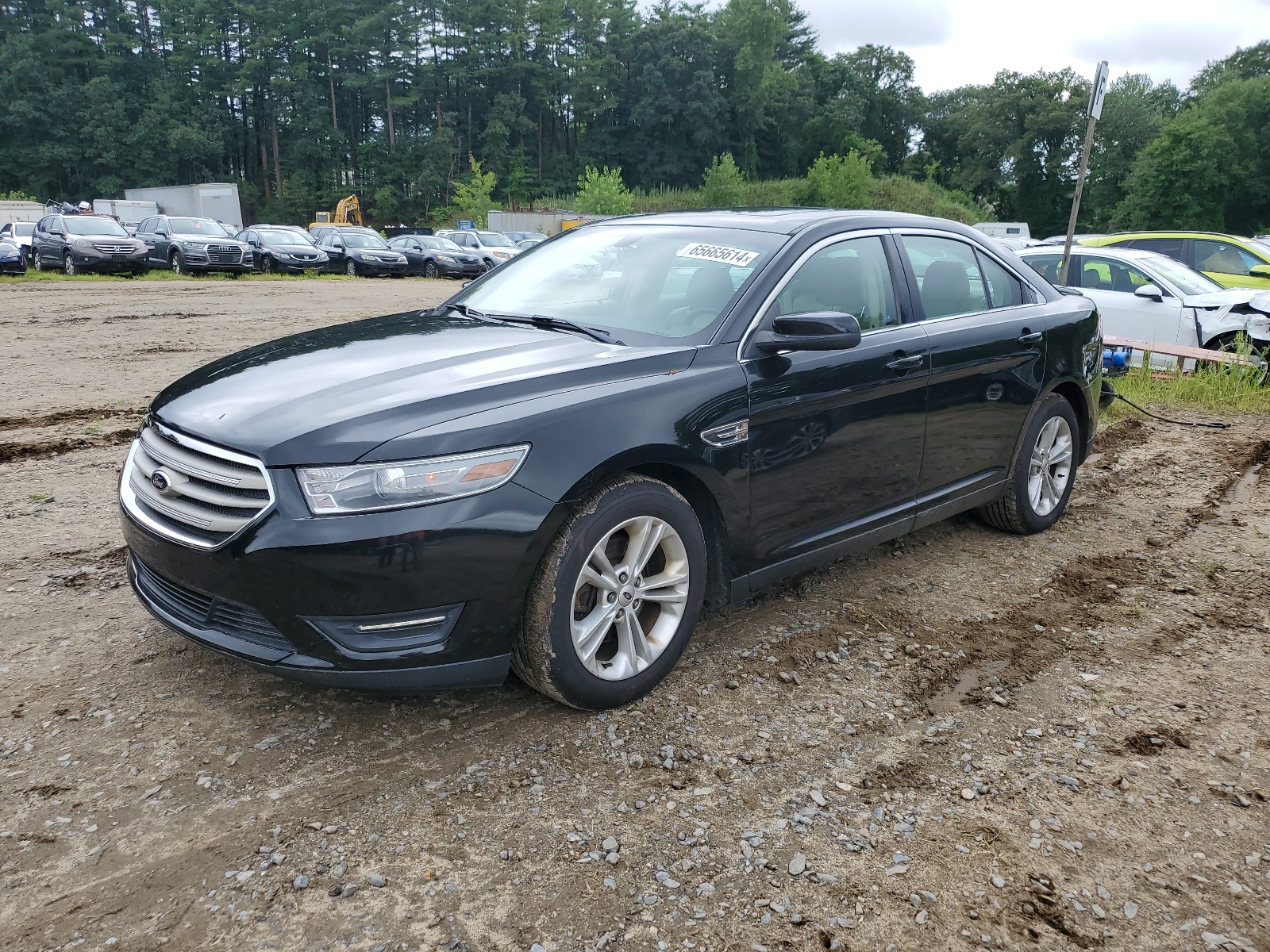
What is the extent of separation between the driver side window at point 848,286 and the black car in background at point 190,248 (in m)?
24.6

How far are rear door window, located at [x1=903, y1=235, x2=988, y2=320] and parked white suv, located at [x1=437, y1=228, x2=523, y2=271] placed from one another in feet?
95.5

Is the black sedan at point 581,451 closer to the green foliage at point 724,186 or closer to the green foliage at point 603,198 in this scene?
the green foliage at point 603,198

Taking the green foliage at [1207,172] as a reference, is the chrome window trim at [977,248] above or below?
below

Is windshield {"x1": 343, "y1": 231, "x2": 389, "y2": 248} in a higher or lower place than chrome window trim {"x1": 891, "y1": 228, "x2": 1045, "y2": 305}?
lower

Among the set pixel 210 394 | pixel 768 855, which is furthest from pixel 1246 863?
pixel 210 394

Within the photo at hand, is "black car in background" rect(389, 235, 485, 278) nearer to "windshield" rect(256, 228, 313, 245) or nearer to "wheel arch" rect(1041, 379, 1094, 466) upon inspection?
"windshield" rect(256, 228, 313, 245)

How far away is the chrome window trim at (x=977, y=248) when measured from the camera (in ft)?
14.7

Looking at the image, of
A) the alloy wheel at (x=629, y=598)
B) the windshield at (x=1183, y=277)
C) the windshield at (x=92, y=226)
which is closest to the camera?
the alloy wheel at (x=629, y=598)

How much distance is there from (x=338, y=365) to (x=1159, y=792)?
9.92ft

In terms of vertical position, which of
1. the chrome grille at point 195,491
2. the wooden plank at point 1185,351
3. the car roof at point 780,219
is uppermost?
the car roof at point 780,219

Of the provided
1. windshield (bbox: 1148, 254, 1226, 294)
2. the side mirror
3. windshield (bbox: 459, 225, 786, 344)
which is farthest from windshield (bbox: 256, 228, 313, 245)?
the side mirror

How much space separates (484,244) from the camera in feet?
113

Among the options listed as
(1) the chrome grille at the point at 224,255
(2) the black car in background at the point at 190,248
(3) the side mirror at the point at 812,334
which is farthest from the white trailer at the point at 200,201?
(3) the side mirror at the point at 812,334

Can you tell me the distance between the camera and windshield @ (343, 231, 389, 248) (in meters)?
31.5
